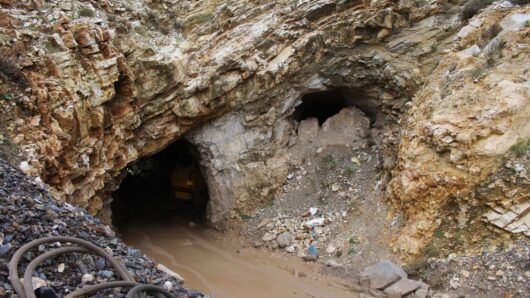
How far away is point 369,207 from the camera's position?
1359 centimetres

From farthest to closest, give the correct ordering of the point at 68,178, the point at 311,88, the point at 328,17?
the point at 311,88 → the point at 328,17 → the point at 68,178

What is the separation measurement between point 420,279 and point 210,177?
290 inches

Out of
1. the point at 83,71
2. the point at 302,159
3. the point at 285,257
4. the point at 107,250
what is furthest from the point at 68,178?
the point at 302,159

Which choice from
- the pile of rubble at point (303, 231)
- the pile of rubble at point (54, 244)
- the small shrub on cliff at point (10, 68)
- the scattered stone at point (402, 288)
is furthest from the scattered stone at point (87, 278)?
the pile of rubble at point (303, 231)

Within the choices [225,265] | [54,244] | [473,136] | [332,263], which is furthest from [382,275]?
[54,244]

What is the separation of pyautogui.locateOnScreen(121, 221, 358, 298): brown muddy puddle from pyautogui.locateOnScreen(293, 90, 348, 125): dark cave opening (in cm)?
535

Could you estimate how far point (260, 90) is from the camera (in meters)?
14.4

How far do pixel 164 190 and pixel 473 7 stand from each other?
1299 cm

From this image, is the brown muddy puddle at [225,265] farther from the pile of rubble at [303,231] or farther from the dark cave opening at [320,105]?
the dark cave opening at [320,105]

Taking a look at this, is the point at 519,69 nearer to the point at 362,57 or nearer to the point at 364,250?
the point at 362,57

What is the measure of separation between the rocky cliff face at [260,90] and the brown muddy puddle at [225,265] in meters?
1.30

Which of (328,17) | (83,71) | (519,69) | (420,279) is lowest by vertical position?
(420,279)

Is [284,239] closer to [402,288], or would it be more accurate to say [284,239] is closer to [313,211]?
[313,211]

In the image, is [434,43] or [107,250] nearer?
[107,250]
